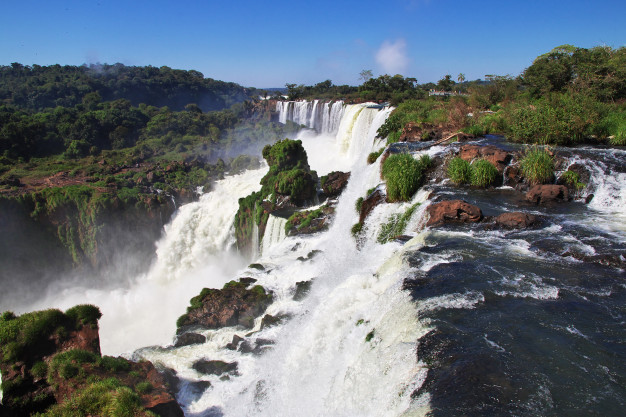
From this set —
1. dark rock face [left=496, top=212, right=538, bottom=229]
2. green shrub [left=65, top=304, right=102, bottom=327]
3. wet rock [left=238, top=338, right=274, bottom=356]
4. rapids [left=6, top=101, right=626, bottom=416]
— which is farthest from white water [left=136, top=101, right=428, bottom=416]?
dark rock face [left=496, top=212, right=538, bottom=229]

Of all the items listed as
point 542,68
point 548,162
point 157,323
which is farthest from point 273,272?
point 542,68

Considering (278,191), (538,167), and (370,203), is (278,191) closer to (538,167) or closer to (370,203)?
(370,203)

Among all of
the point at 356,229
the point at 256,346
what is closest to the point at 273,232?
the point at 356,229

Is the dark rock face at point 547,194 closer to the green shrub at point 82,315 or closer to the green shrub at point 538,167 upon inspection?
the green shrub at point 538,167

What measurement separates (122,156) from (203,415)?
32.4 meters

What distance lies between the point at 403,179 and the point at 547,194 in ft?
12.8

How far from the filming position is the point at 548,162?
36.0 feet

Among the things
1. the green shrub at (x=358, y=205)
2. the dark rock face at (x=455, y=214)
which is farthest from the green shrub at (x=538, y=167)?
the green shrub at (x=358, y=205)

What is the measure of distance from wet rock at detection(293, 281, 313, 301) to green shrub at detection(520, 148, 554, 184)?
7.35 metres

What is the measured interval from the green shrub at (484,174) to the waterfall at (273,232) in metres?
8.04

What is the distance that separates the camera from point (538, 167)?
11031mm

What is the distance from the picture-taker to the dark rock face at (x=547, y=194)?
402 inches

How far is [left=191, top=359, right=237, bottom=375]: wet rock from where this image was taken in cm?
807

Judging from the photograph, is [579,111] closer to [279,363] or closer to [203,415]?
[279,363]
